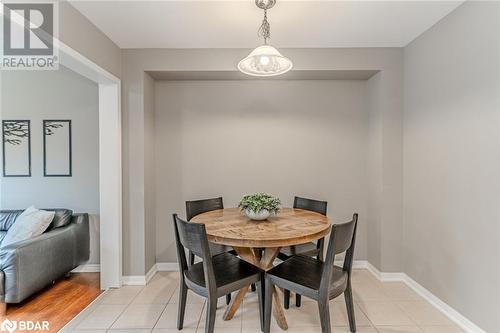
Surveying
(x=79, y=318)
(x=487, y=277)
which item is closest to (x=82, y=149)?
(x=79, y=318)

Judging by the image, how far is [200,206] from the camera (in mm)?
2756

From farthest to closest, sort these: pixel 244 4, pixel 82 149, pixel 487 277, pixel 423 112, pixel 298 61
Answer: pixel 82 149, pixel 298 61, pixel 423 112, pixel 244 4, pixel 487 277

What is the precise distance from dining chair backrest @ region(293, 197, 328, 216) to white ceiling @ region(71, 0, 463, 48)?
169 cm

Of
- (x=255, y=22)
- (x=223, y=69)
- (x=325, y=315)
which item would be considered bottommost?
(x=325, y=315)

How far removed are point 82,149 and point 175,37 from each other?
5.97 feet

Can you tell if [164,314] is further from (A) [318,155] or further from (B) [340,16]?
(B) [340,16]

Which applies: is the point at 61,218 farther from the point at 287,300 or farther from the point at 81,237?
the point at 287,300

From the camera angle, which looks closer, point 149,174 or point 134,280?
point 134,280

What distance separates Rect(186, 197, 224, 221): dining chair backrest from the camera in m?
2.63

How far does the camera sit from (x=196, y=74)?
9.82 feet

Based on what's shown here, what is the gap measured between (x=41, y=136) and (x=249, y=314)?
3203 mm

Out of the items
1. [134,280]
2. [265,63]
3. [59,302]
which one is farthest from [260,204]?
[59,302]

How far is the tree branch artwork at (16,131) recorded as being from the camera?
321 cm

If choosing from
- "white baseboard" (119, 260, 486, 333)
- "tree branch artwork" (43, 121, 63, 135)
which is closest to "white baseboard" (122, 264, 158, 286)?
"white baseboard" (119, 260, 486, 333)
